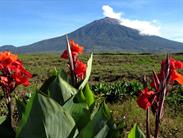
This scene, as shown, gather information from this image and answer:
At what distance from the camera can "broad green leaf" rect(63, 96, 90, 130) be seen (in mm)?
1979

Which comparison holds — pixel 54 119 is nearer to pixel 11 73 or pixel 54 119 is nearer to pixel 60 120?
pixel 60 120

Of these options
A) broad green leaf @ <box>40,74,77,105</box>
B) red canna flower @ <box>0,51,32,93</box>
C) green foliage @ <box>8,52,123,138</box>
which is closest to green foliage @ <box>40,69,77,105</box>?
broad green leaf @ <box>40,74,77,105</box>

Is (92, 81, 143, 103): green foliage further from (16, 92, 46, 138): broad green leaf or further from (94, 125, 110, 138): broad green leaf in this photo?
(16, 92, 46, 138): broad green leaf

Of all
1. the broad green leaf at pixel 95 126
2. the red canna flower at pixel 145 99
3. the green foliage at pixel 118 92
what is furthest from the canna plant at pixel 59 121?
the green foliage at pixel 118 92

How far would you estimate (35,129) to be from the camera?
1.72 metres

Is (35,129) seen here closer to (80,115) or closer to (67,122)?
(67,122)

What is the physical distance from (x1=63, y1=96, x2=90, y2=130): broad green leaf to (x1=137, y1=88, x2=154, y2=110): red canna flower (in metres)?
0.25

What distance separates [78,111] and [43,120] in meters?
0.34

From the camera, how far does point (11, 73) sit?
2.46 metres

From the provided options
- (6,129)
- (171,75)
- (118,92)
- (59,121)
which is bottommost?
(118,92)

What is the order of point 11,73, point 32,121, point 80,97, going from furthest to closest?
point 11,73, point 80,97, point 32,121

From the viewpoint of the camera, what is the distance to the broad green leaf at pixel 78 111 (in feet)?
6.49

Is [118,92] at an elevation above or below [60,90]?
below

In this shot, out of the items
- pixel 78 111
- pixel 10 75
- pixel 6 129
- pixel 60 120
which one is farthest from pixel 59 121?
pixel 10 75
